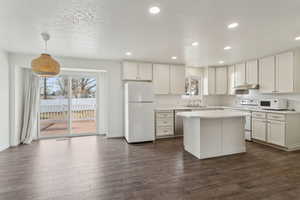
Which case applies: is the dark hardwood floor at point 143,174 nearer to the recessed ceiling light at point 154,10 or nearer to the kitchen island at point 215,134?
the kitchen island at point 215,134

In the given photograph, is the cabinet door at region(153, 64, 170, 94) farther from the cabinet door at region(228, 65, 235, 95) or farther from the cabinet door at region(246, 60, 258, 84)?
the cabinet door at region(246, 60, 258, 84)

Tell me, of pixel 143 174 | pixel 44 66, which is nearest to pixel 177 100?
pixel 143 174

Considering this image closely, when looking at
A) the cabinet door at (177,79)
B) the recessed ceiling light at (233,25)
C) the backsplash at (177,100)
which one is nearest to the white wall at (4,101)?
the backsplash at (177,100)

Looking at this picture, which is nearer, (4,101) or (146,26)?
(146,26)

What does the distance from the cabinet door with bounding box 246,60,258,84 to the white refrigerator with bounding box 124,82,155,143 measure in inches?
126

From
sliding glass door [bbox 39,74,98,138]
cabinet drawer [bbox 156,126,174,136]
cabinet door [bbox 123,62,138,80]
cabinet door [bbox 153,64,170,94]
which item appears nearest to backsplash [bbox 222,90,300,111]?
cabinet door [bbox 153,64,170,94]

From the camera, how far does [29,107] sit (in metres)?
4.62

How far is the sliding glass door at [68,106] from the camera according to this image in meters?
5.18

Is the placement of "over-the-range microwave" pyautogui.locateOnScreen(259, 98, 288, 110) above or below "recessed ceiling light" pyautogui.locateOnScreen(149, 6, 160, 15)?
below

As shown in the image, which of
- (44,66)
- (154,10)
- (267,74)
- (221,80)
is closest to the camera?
(154,10)

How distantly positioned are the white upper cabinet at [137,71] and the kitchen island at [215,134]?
2148 mm

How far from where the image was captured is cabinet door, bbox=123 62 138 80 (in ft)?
16.3

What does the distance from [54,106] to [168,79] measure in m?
3.97

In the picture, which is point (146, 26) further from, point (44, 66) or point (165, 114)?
point (165, 114)
